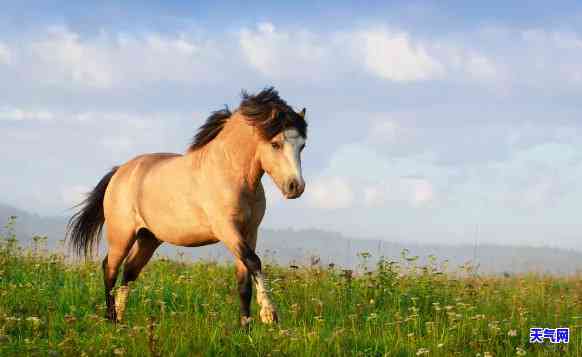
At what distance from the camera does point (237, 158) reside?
7.66 metres

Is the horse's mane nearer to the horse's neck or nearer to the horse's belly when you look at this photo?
the horse's neck

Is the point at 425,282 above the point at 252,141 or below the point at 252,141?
below

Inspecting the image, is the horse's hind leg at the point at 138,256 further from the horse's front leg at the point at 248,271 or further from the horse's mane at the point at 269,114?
the horse's mane at the point at 269,114

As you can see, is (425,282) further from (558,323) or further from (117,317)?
(117,317)

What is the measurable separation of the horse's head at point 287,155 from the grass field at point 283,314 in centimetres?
140

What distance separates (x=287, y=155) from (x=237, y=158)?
0.80 meters

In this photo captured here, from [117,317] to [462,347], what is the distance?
14.5 feet

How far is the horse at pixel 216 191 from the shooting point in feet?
23.7

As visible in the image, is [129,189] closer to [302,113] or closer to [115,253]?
[115,253]

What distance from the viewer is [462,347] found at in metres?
7.09

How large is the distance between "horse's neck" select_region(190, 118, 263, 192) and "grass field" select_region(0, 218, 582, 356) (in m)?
1.52

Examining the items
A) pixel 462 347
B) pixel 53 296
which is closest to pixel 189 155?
pixel 53 296

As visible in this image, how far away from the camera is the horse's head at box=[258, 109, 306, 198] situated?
23.0ft

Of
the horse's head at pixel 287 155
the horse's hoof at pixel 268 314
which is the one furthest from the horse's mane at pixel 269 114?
the horse's hoof at pixel 268 314
